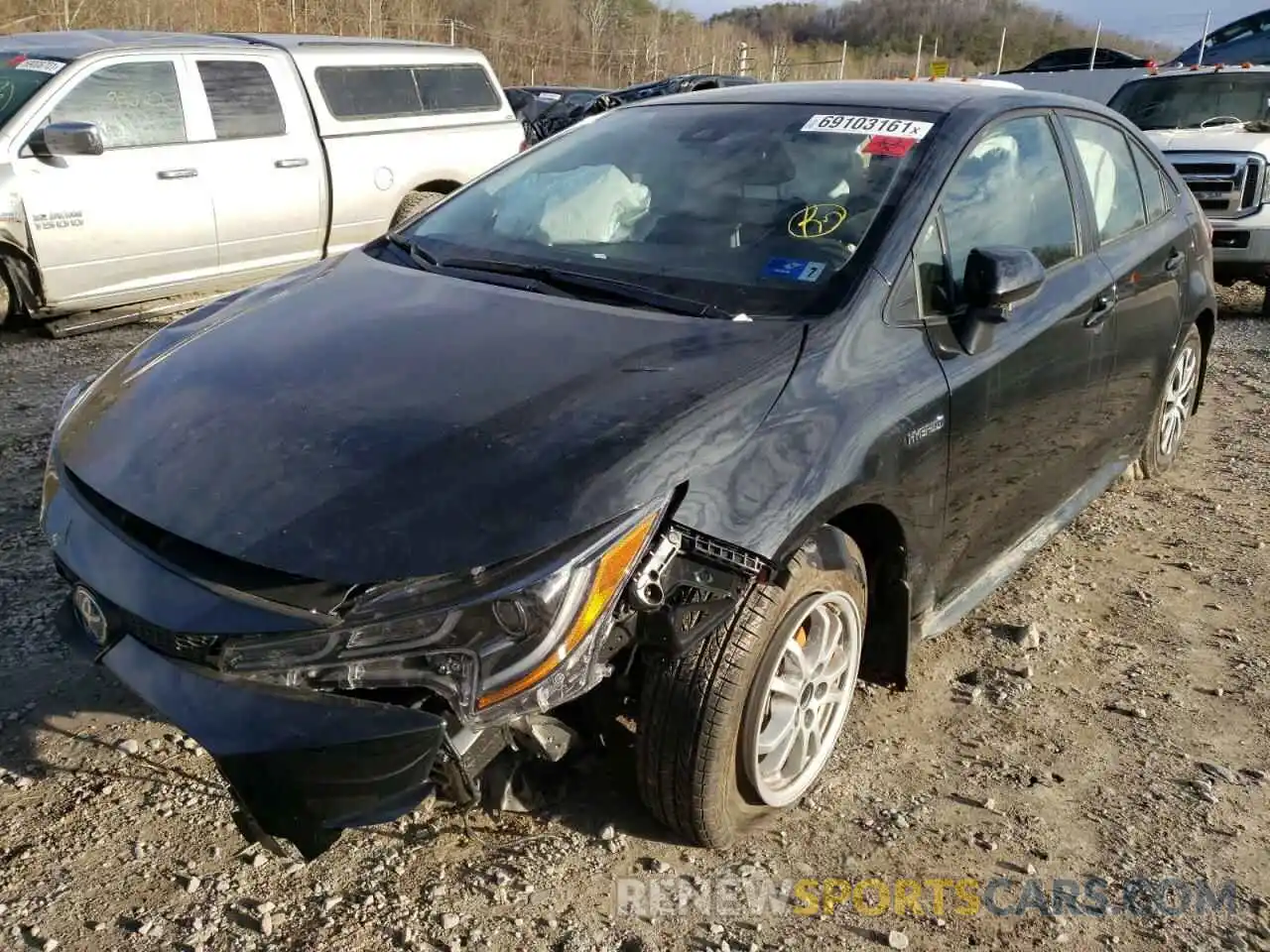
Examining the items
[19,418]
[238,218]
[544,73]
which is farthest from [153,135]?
[544,73]

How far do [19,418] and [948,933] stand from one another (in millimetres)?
4674

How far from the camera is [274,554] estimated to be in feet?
6.60

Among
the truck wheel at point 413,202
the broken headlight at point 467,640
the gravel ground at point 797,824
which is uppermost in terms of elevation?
the broken headlight at point 467,640

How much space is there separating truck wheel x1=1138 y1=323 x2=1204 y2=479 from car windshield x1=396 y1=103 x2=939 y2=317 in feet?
7.03

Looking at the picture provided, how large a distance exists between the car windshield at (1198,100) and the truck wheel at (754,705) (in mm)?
8109

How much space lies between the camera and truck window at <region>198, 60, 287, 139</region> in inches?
270

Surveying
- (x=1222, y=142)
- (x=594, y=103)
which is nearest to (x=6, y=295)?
(x=1222, y=142)

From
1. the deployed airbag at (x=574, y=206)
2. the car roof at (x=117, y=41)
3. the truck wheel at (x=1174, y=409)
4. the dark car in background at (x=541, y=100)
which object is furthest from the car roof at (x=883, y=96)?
the dark car in background at (x=541, y=100)

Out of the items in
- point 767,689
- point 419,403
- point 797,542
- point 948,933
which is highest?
point 419,403

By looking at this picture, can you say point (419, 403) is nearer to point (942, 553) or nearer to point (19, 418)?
point (942, 553)

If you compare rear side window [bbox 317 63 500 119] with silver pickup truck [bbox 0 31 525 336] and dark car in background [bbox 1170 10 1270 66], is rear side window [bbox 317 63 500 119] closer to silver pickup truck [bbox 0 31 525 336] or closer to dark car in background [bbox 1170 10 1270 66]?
silver pickup truck [bbox 0 31 525 336]

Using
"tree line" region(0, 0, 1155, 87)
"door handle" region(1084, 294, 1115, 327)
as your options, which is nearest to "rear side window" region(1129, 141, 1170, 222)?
"door handle" region(1084, 294, 1115, 327)

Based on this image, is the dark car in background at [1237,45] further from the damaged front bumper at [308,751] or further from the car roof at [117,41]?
the damaged front bumper at [308,751]

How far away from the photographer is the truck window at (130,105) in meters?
6.25
